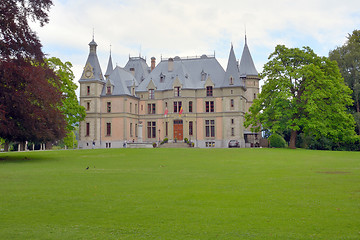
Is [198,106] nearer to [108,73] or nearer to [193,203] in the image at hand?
[108,73]

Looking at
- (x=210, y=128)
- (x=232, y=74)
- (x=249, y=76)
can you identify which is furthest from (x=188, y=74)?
(x=249, y=76)

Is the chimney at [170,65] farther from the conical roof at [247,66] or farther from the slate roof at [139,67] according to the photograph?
the conical roof at [247,66]

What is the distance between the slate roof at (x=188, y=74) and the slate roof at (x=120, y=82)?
2190 mm

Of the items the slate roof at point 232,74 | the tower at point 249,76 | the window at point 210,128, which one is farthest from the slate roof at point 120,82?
the tower at point 249,76

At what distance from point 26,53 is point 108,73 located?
1800 inches

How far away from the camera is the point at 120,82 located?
64.8 m

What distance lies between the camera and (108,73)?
7212 cm

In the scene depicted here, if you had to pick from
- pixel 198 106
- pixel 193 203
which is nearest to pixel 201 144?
pixel 198 106

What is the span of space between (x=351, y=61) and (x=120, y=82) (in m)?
38.0

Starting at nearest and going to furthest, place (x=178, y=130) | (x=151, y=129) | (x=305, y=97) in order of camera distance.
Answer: (x=305, y=97), (x=178, y=130), (x=151, y=129)

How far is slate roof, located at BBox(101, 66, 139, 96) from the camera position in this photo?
210 feet

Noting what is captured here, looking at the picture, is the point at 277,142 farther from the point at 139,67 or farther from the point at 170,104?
the point at 139,67

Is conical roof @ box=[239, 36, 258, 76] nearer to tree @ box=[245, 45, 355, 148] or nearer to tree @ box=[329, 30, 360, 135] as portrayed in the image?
tree @ box=[329, 30, 360, 135]

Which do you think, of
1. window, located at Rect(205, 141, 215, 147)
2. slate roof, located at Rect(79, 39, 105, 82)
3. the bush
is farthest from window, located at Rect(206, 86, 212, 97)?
slate roof, located at Rect(79, 39, 105, 82)
